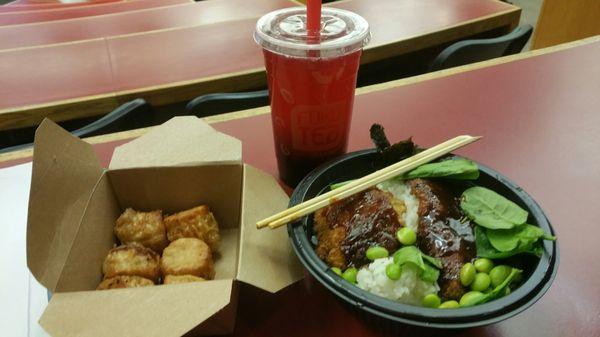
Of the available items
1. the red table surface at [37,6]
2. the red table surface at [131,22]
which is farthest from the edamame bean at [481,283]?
the red table surface at [37,6]

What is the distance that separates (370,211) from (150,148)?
0.52 meters

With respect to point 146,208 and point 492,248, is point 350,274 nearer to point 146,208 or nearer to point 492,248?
point 492,248

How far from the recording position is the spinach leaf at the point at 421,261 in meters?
0.73

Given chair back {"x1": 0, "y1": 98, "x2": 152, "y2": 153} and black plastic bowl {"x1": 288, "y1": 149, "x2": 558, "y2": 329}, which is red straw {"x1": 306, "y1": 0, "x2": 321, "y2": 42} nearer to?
black plastic bowl {"x1": 288, "y1": 149, "x2": 558, "y2": 329}

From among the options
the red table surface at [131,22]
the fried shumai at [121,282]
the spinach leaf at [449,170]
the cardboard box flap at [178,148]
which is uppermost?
the spinach leaf at [449,170]

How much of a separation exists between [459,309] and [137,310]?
18.9 inches

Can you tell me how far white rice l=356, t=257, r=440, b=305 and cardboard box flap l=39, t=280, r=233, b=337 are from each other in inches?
9.0

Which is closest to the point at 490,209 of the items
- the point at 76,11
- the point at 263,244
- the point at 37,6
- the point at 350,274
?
the point at 350,274

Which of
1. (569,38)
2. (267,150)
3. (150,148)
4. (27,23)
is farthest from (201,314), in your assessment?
(569,38)

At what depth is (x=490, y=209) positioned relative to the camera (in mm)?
822

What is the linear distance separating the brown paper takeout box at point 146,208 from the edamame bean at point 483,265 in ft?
1.02

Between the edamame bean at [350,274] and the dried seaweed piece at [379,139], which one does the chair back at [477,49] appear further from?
the edamame bean at [350,274]

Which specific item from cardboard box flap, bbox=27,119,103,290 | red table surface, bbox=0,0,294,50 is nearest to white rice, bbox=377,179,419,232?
cardboard box flap, bbox=27,119,103,290

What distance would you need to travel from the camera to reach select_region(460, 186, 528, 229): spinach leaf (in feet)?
2.57
